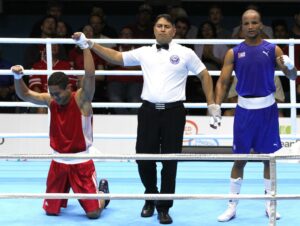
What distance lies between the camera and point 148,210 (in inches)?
192

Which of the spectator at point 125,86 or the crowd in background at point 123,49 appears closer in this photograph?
the crowd in background at point 123,49

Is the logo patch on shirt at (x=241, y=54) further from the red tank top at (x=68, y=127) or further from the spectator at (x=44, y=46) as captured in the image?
the spectator at (x=44, y=46)

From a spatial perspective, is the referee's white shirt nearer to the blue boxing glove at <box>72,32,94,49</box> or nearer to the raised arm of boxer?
the blue boxing glove at <box>72,32,94,49</box>

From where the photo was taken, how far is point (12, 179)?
596 cm

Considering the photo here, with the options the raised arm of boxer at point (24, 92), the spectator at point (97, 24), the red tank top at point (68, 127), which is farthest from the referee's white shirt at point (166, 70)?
the spectator at point (97, 24)

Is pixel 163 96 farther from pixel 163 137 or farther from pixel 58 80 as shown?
pixel 58 80

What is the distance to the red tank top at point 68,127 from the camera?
4.86 m

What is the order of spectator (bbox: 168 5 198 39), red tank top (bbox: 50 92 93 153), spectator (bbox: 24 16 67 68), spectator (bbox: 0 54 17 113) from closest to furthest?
red tank top (bbox: 50 92 93 153)
spectator (bbox: 24 16 67 68)
spectator (bbox: 0 54 17 113)
spectator (bbox: 168 5 198 39)

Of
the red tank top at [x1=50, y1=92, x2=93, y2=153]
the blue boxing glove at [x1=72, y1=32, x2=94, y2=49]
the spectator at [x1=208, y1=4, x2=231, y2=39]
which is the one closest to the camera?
the blue boxing glove at [x1=72, y1=32, x2=94, y2=49]

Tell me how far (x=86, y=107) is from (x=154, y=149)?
58cm

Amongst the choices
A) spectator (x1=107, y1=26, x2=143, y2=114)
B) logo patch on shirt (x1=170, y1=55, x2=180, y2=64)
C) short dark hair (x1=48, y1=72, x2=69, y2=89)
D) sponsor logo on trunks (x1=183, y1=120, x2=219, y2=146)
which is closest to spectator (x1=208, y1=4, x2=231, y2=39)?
spectator (x1=107, y1=26, x2=143, y2=114)

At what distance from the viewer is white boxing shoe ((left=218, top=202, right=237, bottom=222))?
4.76 meters

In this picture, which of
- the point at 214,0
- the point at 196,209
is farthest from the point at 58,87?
the point at 214,0

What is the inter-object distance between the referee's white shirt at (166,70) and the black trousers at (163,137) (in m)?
0.10
